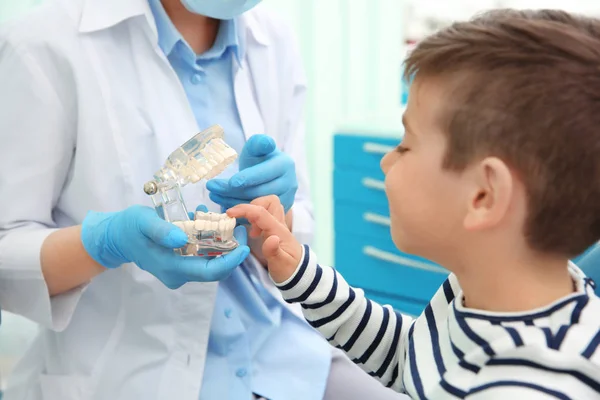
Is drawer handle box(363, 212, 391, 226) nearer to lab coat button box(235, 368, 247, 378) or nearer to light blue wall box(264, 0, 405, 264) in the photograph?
light blue wall box(264, 0, 405, 264)

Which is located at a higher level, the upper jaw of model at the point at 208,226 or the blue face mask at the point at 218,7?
the blue face mask at the point at 218,7

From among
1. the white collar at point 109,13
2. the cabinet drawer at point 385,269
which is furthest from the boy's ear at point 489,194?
the cabinet drawer at point 385,269

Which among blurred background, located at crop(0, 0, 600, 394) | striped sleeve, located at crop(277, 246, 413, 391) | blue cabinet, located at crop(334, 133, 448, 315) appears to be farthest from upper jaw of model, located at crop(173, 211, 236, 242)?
blue cabinet, located at crop(334, 133, 448, 315)

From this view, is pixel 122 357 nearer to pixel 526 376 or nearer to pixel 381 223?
pixel 526 376

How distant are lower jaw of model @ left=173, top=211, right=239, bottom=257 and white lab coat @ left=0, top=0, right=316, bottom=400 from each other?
0.49ft

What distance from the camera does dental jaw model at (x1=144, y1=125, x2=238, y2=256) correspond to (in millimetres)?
905

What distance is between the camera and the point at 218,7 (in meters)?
1.05

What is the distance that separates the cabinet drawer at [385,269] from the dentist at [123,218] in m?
0.73

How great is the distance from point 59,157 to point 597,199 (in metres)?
0.74

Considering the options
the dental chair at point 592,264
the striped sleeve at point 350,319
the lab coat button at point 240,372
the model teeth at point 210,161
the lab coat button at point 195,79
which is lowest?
the lab coat button at point 240,372

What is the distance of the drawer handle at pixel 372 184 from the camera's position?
6.25 feet

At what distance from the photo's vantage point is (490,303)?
0.77 metres

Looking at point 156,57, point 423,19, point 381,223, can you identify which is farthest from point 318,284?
point 423,19

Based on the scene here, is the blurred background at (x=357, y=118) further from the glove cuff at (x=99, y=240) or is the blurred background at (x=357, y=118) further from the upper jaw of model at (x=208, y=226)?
the upper jaw of model at (x=208, y=226)
